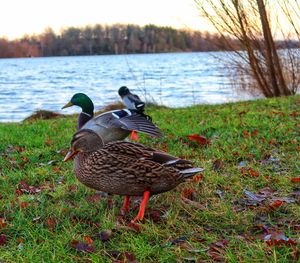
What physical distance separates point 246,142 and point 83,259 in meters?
3.51

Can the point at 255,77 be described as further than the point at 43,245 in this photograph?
Yes

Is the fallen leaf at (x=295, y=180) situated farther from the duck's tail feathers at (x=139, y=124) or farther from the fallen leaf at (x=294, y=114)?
→ the fallen leaf at (x=294, y=114)

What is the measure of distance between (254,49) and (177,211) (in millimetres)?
10706

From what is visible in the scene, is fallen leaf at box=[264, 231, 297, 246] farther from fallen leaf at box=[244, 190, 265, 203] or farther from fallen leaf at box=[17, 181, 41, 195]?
fallen leaf at box=[17, 181, 41, 195]

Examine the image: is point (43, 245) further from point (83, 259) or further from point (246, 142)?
point (246, 142)

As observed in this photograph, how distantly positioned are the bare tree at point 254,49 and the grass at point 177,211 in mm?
7152

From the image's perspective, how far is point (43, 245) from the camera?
2881 mm

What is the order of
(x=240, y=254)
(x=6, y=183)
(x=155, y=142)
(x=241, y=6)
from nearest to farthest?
(x=240, y=254), (x=6, y=183), (x=155, y=142), (x=241, y=6)

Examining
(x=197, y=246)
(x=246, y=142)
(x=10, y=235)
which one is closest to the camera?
(x=197, y=246)

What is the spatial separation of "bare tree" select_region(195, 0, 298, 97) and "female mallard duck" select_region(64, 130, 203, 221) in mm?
9740

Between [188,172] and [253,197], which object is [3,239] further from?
[253,197]

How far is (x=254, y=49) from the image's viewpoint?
527 inches

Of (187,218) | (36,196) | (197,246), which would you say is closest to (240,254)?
(197,246)

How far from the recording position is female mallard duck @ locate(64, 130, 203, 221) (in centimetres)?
328
